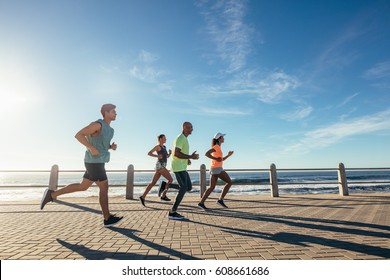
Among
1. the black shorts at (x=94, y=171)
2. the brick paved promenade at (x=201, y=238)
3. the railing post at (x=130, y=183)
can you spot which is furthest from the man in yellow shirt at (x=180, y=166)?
the railing post at (x=130, y=183)

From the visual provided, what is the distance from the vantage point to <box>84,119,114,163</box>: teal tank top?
386 cm

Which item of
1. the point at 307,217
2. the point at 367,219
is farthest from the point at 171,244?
the point at 367,219

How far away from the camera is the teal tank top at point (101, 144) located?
3.86 metres

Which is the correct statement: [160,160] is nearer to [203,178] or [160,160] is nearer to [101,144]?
[203,178]

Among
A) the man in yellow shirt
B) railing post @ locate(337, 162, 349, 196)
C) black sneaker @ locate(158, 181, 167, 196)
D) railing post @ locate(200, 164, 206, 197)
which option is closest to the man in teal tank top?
the man in yellow shirt

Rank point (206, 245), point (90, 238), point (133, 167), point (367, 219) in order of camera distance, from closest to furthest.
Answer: point (206, 245), point (90, 238), point (367, 219), point (133, 167)

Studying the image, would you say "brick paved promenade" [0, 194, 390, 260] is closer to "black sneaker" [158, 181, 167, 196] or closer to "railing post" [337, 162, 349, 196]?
"black sneaker" [158, 181, 167, 196]

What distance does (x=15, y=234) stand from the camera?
12.0 feet

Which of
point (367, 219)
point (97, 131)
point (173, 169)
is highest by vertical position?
point (97, 131)

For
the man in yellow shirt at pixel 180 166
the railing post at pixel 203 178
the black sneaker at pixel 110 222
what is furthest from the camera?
the railing post at pixel 203 178

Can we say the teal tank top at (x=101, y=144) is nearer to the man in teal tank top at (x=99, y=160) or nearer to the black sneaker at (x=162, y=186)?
the man in teal tank top at (x=99, y=160)

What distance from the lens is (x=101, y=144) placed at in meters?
3.93

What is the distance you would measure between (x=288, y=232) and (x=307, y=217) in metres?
1.69
